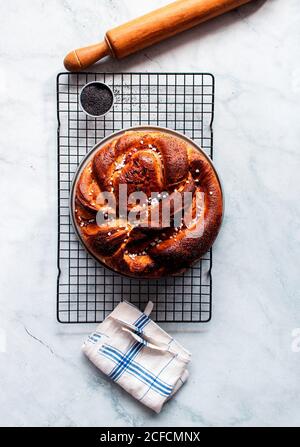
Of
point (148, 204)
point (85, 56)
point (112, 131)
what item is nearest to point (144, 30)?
point (85, 56)

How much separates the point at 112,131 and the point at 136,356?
0.77m

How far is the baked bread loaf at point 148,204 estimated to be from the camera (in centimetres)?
157

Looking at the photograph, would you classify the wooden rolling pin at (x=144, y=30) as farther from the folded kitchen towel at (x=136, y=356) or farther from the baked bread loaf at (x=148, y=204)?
the folded kitchen towel at (x=136, y=356)

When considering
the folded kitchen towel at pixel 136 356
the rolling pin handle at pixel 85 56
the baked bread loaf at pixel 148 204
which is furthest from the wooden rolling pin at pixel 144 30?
the folded kitchen towel at pixel 136 356

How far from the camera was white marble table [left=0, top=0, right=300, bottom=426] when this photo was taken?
1.79 metres

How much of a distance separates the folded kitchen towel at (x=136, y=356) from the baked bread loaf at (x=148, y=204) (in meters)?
0.21

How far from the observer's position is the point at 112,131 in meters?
1.78

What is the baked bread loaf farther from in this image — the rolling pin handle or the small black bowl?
the rolling pin handle

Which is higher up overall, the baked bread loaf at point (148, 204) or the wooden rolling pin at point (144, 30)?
the wooden rolling pin at point (144, 30)

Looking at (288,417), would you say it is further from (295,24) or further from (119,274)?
(295,24)

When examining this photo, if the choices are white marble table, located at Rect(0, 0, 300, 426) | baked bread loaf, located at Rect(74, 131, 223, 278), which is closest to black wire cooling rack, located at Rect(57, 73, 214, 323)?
white marble table, located at Rect(0, 0, 300, 426)

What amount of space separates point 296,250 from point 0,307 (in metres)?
1.07

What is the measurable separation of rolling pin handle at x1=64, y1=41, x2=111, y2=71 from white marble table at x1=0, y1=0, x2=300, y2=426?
0.26ft

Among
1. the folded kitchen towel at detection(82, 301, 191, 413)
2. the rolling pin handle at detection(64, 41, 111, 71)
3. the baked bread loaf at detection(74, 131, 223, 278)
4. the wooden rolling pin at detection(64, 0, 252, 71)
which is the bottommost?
the folded kitchen towel at detection(82, 301, 191, 413)
